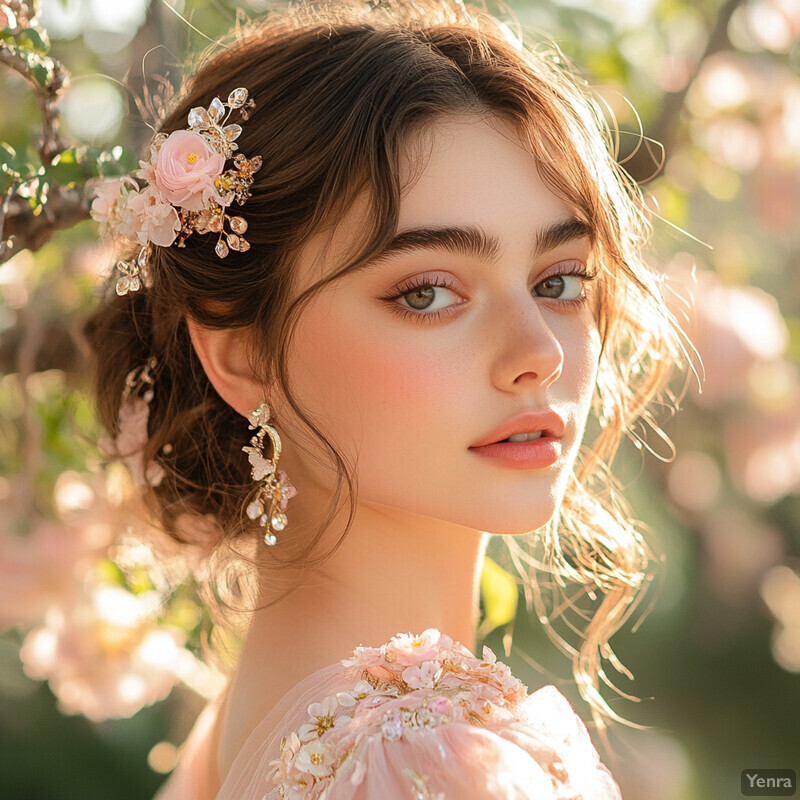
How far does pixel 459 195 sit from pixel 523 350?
0.18 meters

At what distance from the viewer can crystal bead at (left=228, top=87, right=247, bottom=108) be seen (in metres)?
1.20

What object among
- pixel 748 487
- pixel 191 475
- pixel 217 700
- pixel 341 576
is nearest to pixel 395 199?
pixel 341 576

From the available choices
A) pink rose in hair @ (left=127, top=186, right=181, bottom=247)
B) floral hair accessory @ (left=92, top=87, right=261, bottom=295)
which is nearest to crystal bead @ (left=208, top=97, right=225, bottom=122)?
floral hair accessory @ (left=92, top=87, right=261, bottom=295)

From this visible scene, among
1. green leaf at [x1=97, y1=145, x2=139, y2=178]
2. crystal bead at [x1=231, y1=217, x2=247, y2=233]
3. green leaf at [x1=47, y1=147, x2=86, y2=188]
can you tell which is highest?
green leaf at [x1=47, y1=147, x2=86, y2=188]

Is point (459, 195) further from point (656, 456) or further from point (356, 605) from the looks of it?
point (656, 456)

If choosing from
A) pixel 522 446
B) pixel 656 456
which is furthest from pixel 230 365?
pixel 656 456

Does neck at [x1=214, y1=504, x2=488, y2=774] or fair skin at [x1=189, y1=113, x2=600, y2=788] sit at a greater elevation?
fair skin at [x1=189, y1=113, x2=600, y2=788]

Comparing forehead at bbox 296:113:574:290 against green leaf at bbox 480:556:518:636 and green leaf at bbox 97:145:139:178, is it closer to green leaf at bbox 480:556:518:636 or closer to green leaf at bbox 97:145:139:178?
green leaf at bbox 97:145:139:178

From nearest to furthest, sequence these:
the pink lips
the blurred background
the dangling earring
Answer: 1. the pink lips
2. the dangling earring
3. the blurred background

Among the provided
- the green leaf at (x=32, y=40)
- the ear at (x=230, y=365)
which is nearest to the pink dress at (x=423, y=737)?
the ear at (x=230, y=365)

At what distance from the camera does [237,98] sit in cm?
120

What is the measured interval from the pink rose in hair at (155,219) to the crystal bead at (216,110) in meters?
0.12

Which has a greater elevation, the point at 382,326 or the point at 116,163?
the point at 116,163

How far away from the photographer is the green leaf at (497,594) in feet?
5.48
